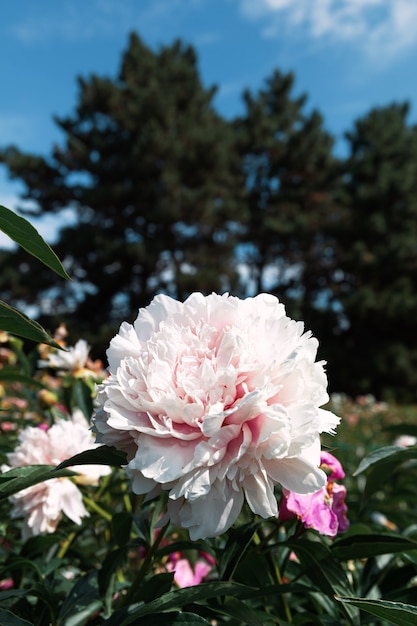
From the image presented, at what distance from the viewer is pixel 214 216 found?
13.2 metres

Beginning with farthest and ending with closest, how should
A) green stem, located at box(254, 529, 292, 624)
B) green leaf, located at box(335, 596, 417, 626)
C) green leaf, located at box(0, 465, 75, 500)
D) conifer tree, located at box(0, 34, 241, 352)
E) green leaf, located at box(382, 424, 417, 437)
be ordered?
conifer tree, located at box(0, 34, 241, 352) < green leaf, located at box(382, 424, 417, 437) < green stem, located at box(254, 529, 292, 624) < green leaf, located at box(0, 465, 75, 500) < green leaf, located at box(335, 596, 417, 626)

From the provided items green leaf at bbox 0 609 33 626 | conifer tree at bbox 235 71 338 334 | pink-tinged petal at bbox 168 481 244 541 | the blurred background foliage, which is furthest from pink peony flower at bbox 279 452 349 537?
conifer tree at bbox 235 71 338 334

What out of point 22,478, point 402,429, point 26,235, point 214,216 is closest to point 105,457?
point 22,478

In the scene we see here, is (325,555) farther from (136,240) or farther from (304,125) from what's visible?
(304,125)

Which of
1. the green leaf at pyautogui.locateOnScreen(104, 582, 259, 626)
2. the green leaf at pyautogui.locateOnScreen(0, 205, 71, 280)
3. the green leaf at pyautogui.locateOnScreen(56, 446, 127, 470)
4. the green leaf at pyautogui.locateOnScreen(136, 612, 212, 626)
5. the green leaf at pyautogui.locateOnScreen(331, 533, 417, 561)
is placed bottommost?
the green leaf at pyautogui.locateOnScreen(136, 612, 212, 626)

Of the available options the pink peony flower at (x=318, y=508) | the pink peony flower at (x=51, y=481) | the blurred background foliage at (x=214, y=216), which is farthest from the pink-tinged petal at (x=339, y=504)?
the blurred background foliage at (x=214, y=216)

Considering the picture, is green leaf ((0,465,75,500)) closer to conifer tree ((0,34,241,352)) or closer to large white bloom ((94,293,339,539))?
large white bloom ((94,293,339,539))

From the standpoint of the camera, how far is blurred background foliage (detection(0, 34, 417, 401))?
41.8 ft

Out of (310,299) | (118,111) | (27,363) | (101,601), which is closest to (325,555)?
(101,601)

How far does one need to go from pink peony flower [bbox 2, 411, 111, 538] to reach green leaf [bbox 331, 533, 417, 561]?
0.27 meters

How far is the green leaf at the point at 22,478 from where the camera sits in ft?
1.69

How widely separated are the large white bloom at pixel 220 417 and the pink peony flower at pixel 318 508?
95 mm

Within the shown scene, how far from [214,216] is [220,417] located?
508 inches

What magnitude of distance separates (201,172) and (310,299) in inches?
173
